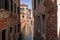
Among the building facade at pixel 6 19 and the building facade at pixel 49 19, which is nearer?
the building facade at pixel 49 19

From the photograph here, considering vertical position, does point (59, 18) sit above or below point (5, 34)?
above

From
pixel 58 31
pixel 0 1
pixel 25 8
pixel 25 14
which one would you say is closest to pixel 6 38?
pixel 0 1

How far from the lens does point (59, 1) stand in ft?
11.8

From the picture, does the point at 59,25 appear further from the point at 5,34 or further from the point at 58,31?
the point at 5,34

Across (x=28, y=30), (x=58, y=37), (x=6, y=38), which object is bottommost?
(x=28, y=30)

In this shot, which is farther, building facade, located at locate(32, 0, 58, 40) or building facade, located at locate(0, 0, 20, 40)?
building facade, located at locate(0, 0, 20, 40)

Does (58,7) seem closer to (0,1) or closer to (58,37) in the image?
(58,37)

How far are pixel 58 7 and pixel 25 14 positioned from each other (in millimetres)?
31849

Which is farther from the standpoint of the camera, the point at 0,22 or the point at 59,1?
the point at 0,22

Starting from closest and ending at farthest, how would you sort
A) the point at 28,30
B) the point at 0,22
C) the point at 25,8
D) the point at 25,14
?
1. the point at 0,22
2. the point at 28,30
3. the point at 25,14
4. the point at 25,8

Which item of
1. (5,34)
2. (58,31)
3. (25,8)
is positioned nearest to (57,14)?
(58,31)

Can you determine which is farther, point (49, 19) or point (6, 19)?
point (6, 19)

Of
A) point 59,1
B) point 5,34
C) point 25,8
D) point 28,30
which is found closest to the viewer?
point 59,1

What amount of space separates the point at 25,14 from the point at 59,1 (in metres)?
31.9
